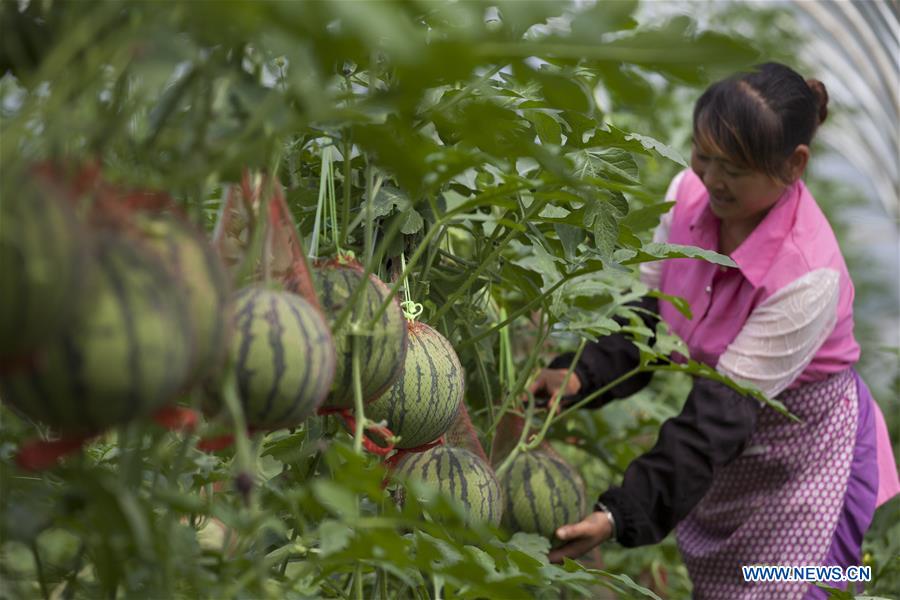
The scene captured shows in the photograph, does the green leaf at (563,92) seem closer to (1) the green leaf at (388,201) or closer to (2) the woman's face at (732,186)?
(1) the green leaf at (388,201)

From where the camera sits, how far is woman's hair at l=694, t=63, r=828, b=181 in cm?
231

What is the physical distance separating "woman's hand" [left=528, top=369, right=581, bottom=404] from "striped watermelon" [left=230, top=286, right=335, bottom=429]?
54.2 inches

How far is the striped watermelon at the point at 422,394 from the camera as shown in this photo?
4.35 feet

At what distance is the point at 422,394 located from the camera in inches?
52.3

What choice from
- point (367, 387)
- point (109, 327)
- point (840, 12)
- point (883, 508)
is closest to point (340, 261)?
point (367, 387)

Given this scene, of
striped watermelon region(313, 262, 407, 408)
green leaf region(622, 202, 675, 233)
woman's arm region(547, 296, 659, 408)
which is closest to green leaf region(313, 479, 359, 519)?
striped watermelon region(313, 262, 407, 408)

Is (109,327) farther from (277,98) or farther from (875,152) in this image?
(875,152)

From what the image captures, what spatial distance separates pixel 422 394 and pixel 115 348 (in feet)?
2.13

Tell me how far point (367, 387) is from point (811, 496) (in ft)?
5.00

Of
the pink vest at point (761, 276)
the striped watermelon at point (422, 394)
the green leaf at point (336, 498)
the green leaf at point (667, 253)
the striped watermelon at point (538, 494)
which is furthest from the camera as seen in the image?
the pink vest at point (761, 276)

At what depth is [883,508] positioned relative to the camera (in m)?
2.57

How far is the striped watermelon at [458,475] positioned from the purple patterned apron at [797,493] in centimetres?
105

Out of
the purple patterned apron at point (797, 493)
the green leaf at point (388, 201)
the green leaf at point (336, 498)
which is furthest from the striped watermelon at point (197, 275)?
the purple patterned apron at point (797, 493)

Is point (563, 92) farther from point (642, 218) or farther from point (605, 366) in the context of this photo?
point (605, 366)
